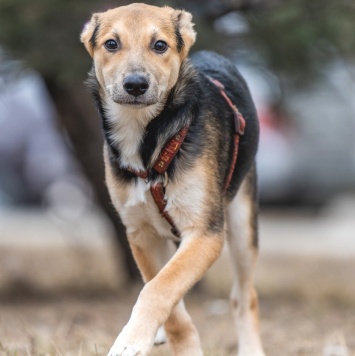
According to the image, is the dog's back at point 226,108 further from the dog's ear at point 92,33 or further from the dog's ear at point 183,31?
the dog's ear at point 92,33

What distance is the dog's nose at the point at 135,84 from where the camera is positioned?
482 cm

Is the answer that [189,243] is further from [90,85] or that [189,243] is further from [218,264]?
[218,264]

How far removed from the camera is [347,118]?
14258 mm

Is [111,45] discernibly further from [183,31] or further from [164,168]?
[164,168]

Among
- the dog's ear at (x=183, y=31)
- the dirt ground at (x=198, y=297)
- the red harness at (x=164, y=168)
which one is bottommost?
the dirt ground at (x=198, y=297)

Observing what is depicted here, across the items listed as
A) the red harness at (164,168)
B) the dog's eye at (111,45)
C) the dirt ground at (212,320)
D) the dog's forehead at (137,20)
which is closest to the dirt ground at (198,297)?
the dirt ground at (212,320)

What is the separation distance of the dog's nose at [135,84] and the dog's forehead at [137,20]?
0.32 m

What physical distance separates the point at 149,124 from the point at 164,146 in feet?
0.48

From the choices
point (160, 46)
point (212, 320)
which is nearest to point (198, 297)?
point (212, 320)

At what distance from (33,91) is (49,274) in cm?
314

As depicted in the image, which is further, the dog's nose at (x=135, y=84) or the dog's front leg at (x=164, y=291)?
the dog's nose at (x=135, y=84)

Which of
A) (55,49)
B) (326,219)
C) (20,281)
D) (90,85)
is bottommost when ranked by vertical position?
(326,219)

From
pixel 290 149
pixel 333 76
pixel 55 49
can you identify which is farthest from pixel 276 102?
pixel 290 149

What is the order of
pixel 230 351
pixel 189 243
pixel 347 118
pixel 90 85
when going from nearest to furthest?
pixel 189 243
pixel 90 85
pixel 230 351
pixel 347 118
